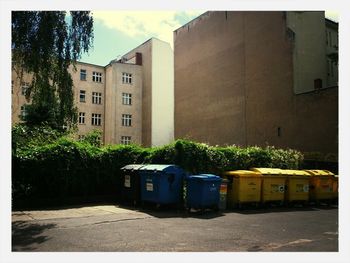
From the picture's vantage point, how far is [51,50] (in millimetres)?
11664

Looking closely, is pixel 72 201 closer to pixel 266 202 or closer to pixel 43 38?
pixel 43 38

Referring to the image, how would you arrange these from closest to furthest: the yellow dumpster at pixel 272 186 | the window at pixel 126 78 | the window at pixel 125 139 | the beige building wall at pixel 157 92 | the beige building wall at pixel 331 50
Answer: the yellow dumpster at pixel 272 186 < the beige building wall at pixel 331 50 < the beige building wall at pixel 157 92 < the window at pixel 125 139 < the window at pixel 126 78

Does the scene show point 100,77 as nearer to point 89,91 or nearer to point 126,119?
point 89,91

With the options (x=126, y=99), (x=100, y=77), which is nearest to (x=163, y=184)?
(x=126, y=99)

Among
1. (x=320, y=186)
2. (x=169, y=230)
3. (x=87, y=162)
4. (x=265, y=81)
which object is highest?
(x=265, y=81)

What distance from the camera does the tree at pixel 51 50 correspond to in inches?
436

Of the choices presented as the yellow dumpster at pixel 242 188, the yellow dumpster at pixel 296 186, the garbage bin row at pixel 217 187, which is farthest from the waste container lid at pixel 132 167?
the yellow dumpster at pixel 296 186

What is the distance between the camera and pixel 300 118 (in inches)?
983

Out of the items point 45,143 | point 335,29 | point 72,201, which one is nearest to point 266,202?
point 72,201

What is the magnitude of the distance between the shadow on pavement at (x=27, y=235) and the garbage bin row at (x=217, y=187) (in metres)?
3.97

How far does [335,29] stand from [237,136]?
11.7m

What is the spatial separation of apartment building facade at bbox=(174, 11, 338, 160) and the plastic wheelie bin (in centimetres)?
1385

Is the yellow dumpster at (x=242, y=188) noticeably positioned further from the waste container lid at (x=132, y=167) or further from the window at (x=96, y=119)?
the window at (x=96, y=119)

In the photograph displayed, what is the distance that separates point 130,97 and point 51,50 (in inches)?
1315
